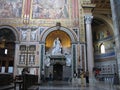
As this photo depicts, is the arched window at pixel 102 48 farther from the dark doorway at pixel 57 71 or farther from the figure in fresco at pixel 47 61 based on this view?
the figure in fresco at pixel 47 61

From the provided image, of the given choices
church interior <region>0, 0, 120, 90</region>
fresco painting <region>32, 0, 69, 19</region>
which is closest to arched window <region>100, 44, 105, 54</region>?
church interior <region>0, 0, 120, 90</region>

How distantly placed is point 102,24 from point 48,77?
13.6 metres

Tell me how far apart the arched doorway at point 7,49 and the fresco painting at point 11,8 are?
1.94 metres

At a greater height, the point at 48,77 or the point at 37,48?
the point at 37,48

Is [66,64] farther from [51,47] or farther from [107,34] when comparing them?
[107,34]

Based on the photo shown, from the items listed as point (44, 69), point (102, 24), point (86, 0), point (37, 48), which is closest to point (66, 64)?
point (44, 69)

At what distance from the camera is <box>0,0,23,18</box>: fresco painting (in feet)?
71.4

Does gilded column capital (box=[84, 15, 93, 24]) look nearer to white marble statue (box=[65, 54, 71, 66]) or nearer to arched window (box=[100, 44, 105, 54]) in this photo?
white marble statue (box=[65, 54, 71, 66])

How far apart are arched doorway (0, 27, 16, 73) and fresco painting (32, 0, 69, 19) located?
410 cm

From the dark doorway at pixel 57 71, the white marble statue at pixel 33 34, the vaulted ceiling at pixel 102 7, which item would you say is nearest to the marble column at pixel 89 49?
the vaulted ceiling at pixel 102 7

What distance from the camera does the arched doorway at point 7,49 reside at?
21878mm

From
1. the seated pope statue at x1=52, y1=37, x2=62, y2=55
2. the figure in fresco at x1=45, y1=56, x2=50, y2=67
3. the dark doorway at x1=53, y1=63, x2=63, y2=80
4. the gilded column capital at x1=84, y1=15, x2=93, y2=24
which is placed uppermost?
the gilded column capital at x1=84, y1=15, x2=93, y2=24

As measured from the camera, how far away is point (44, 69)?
21.0m

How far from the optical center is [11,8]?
22047 mm
